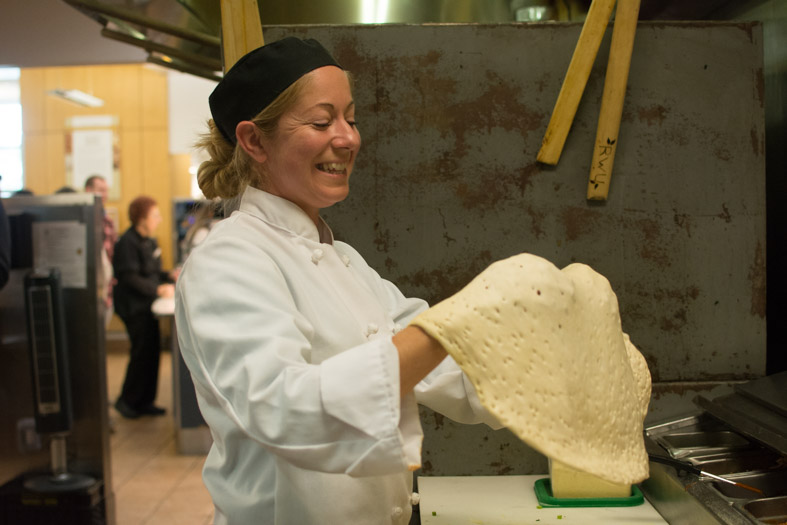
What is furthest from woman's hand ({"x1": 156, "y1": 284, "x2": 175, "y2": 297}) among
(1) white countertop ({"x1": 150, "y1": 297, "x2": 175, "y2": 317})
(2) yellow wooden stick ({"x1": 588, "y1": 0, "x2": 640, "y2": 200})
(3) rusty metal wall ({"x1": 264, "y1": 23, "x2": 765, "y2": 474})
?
(2) yellow wooden stick ({"x1": 588, "y1": 0, "x2": 640, "y2": 200})

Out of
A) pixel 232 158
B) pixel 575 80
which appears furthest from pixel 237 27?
pixel 575 80

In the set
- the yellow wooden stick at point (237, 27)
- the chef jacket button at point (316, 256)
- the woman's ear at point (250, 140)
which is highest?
the yellow wooden stick at point (237, 27)

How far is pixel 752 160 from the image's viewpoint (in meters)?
1.86

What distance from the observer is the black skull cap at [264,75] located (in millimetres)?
1135

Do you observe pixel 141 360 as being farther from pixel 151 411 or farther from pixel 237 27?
pixel 237 27

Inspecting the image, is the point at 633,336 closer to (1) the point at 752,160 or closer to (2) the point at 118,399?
(1) the point at 752,160

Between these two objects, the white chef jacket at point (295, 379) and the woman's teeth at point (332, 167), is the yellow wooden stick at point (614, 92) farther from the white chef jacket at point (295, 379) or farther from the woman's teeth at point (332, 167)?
the woman's teeth at point (332, 167)

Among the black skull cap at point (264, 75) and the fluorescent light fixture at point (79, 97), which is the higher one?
the fluorescent light fixture at point (79, 97)

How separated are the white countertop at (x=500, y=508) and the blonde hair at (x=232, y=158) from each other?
92 centimetres

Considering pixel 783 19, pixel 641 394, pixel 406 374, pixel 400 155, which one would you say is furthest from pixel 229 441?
pixel 783 19

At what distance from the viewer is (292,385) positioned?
0.86 meters

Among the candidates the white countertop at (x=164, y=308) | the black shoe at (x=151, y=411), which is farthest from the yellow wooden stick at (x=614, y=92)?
the black shoe at (x=151, y=411)

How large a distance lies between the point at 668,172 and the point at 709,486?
32.8 inches

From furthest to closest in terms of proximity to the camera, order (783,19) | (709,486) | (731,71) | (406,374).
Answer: (783,19)
(731,71)
(709,486)
(406,374)
